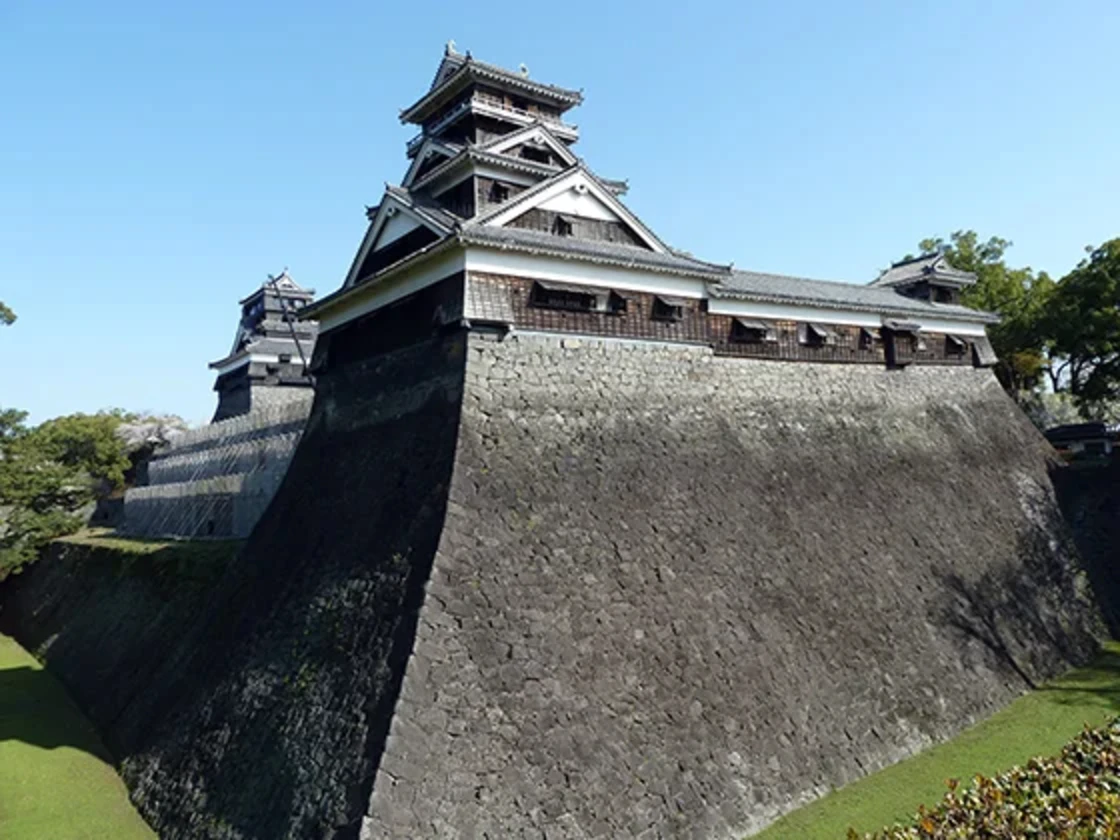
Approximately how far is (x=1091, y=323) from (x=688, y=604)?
1099 inches

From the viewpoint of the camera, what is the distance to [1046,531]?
18562 millimetres

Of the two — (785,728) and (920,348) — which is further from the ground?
(920,348)

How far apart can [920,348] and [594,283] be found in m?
12.4

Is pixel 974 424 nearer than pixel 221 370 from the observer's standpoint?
Yes

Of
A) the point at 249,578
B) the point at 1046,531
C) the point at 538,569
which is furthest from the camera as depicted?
the point at 1046,531

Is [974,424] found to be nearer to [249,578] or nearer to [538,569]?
[538,569]

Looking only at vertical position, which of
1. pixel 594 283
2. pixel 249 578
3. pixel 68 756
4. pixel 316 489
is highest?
pixel 594 283

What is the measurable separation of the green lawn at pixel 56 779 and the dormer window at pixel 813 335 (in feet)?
53.5

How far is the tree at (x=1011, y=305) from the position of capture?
33.3 m

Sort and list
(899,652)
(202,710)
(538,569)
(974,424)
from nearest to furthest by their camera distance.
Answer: (538,569), (202,710), (899,652), (974,424)

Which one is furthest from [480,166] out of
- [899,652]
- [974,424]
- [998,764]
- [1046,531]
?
[1046,531]

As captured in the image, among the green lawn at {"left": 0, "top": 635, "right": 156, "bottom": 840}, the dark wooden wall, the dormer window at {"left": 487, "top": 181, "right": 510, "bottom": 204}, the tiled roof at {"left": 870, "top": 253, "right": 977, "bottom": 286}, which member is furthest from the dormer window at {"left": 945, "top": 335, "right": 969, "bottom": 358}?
the green lawn at {"left": 0, "top": 635, "right": 156, "bottom": 840}

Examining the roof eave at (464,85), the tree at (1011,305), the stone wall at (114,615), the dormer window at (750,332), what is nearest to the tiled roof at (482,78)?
the roof eave at (464,85)

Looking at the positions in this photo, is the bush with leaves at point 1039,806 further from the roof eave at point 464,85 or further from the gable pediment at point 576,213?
the roof eave at point 464,85
